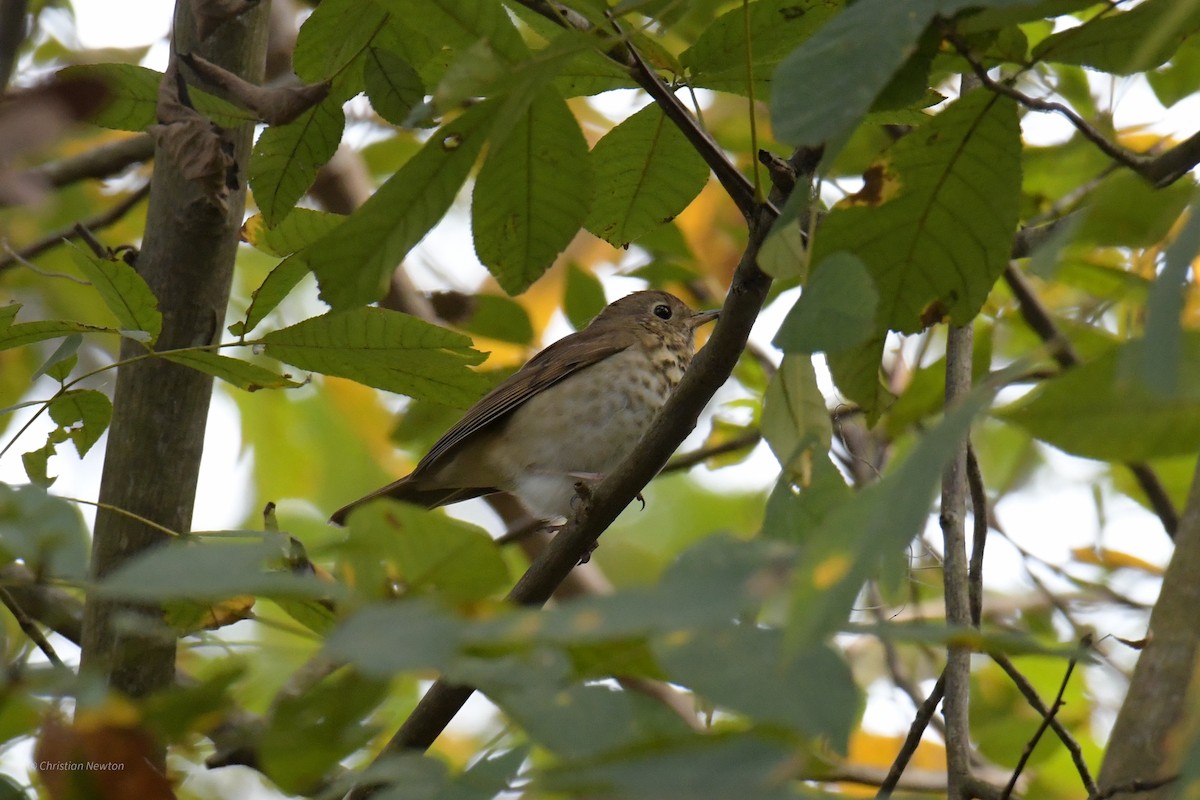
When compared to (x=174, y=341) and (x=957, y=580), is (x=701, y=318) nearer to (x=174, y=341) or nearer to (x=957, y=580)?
(x=957, y=580)

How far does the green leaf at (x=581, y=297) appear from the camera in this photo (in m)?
4.05

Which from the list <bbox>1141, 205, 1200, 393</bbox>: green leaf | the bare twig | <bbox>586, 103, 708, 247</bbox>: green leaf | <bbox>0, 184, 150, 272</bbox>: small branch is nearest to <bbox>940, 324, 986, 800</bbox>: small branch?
the bare twig

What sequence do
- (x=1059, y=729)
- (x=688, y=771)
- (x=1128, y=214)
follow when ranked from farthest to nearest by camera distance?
(x=1059, y=729) < (x=1128, y=214) < (x=688, y=771)

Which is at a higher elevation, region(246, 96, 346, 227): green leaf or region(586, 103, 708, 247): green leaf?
region(246, 96, 346, 227): green leaf

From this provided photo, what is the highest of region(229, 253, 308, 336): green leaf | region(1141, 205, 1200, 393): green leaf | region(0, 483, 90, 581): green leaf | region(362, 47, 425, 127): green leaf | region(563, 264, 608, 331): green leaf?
region(563, 264, 608, 331): green leaf

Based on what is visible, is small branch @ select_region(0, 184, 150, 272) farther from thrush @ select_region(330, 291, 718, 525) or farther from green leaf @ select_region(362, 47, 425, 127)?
green leaf @ select_region(362, 47, 425, 127)

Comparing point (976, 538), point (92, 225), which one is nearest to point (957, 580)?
point (976, 538)

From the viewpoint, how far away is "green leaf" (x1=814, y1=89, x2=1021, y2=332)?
174cm

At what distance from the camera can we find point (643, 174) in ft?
7.85

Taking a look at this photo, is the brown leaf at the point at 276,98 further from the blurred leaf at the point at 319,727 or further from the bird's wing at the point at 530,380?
the bird's wing at the point at 530,380

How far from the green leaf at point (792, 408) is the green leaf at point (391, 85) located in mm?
867

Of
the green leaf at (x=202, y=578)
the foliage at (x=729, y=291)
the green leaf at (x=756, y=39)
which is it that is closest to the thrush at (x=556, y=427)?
the foliage at (x=729, y=291)

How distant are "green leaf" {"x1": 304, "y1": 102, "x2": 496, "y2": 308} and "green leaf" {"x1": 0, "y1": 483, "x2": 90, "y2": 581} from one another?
41cm

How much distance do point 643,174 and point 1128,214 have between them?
117 cm
